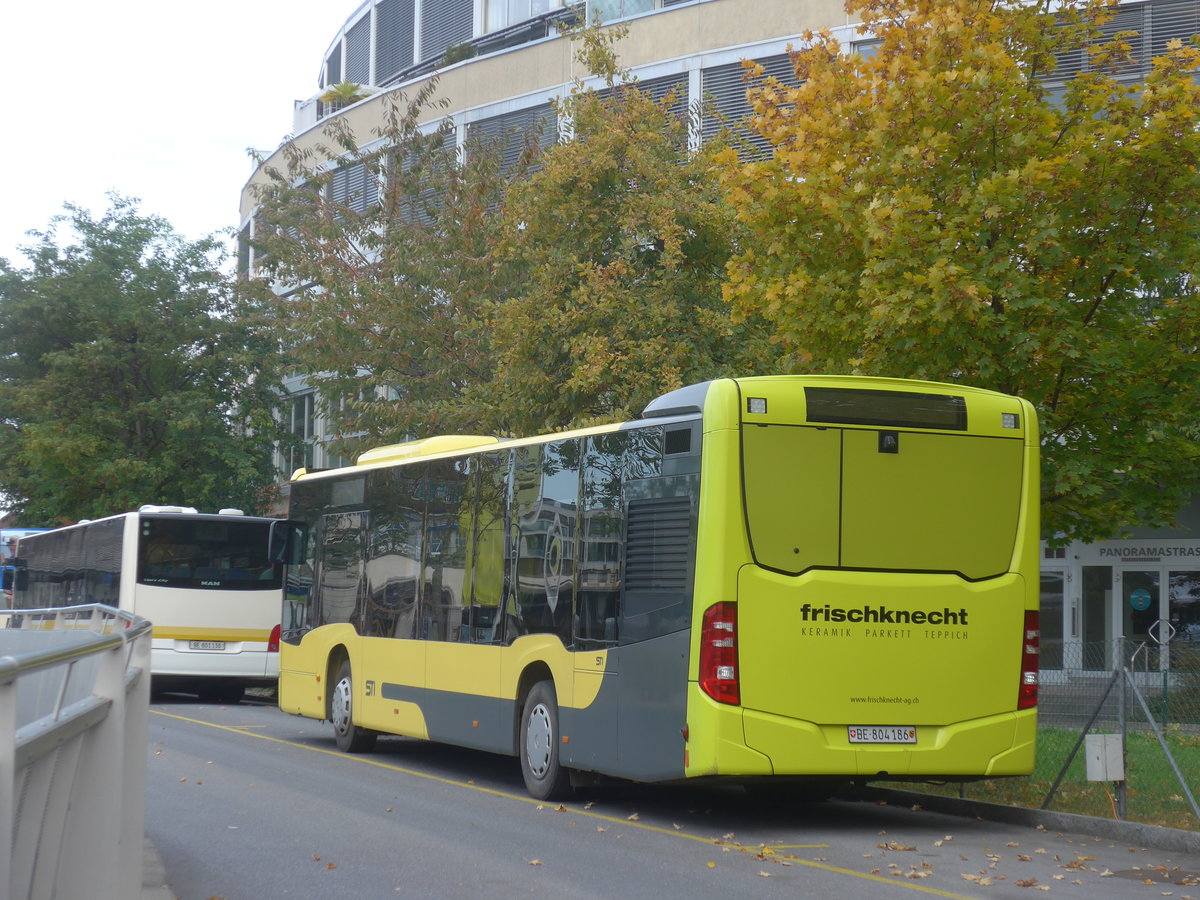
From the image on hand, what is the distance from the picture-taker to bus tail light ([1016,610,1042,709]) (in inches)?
448

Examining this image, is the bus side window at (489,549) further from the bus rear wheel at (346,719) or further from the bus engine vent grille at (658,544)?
the bus rear wheel at (346,719)

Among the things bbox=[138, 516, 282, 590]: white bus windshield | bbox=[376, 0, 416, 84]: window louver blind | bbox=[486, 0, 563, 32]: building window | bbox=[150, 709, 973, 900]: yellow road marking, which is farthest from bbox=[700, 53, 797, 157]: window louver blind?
bbox=[150, 709, 973, 900]: yellow road marking

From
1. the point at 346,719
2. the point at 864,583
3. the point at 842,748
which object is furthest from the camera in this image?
the point at 346,719

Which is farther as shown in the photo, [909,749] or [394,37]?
[394,37]

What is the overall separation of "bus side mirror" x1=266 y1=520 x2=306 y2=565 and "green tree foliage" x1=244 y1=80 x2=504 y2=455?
558 cm

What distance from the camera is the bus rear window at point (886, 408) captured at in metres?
11.1

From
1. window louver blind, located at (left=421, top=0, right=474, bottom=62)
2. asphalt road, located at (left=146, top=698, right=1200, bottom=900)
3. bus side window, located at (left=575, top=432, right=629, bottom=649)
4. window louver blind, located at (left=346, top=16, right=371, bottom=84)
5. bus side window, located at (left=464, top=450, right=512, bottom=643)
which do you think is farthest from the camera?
window louver blind, located at (left=346, top=16, right=371, bottom=84)

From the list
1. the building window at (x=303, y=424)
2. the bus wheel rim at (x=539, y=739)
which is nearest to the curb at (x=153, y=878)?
the bus wheel rim at (x=539, y=739)

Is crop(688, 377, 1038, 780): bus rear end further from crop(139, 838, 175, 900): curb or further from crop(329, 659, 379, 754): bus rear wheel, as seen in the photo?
crop(329, 659, 379, 754): bus rear wheel

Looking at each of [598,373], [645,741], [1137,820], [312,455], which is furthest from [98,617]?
[312,455]

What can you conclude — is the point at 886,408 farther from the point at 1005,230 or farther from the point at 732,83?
the point at 732,83

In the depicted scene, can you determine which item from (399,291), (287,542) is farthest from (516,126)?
(287,542)

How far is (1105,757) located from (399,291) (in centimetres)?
1728

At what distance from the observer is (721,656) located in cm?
1059
